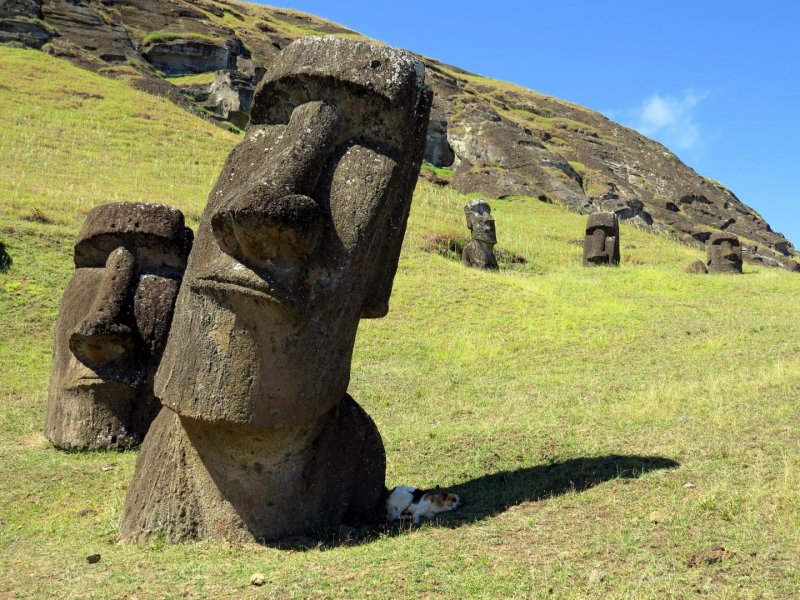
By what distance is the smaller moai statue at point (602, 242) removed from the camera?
2836cm

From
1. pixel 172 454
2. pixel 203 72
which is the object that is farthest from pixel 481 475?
pixel 203 72

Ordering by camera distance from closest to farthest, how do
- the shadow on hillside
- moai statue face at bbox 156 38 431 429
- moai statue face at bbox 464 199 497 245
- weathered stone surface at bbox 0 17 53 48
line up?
1. moai statue face at bbox 156 38 431 429
2. the shadow on hillside
3. moai statue face at bbox 464 199 497 245
4. weathered stone surface at bbox 0 17 53 48

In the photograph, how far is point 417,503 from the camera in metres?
6.16

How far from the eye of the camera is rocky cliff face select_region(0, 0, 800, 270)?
50094mm

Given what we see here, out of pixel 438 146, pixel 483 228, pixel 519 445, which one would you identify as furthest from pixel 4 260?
pixel 438 146

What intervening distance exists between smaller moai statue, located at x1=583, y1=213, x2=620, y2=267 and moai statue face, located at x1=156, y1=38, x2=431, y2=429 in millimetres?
23196

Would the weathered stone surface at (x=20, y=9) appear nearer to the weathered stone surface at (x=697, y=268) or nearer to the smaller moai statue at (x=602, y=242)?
the smaller moai statue at (x=602, y=242)

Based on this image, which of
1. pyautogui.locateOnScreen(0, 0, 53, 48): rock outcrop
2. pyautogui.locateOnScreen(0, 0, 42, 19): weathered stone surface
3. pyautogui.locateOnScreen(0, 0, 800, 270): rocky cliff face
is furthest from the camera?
pyautogui.locateOnScreen(0, 0, 800, 270): rocky cliff face

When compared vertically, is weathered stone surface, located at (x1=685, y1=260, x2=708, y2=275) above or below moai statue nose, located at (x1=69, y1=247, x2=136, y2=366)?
above

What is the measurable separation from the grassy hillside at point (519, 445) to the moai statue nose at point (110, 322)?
1105 millimetres

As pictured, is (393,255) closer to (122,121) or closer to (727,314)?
(727,314)

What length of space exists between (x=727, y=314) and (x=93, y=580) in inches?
598

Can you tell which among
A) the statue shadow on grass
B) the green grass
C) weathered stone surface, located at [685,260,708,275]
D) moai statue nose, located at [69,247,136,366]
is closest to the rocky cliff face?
the green grass

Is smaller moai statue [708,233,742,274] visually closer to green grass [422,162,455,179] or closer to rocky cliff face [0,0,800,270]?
rocky cliff face [0,0,800,270]
